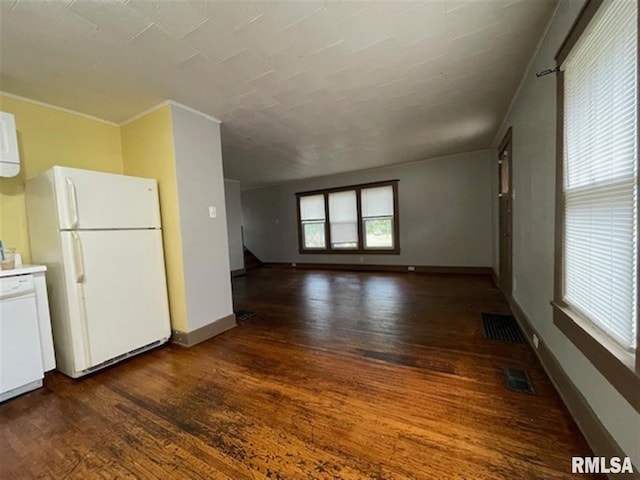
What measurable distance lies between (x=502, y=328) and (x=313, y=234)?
5229 mm

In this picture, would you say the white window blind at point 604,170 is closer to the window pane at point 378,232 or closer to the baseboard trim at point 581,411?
the baseboard trim at point 581,411

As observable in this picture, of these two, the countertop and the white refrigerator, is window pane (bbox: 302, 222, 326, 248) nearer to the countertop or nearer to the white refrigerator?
the white refrigerator

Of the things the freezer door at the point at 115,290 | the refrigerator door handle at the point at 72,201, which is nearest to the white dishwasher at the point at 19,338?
the freezer door at the point at 115,290

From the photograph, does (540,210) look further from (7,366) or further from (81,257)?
(7,366)

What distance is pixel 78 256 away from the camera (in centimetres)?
207

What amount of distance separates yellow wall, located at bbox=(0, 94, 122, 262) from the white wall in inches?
39.5

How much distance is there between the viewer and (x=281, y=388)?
189cm

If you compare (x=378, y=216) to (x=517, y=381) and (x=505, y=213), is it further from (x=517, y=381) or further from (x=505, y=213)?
(x=517, y=381)

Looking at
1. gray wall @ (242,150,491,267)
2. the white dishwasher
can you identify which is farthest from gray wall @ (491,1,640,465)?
the white dishwasher

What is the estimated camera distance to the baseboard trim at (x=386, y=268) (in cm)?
550

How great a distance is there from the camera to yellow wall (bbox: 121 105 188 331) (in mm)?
2592
